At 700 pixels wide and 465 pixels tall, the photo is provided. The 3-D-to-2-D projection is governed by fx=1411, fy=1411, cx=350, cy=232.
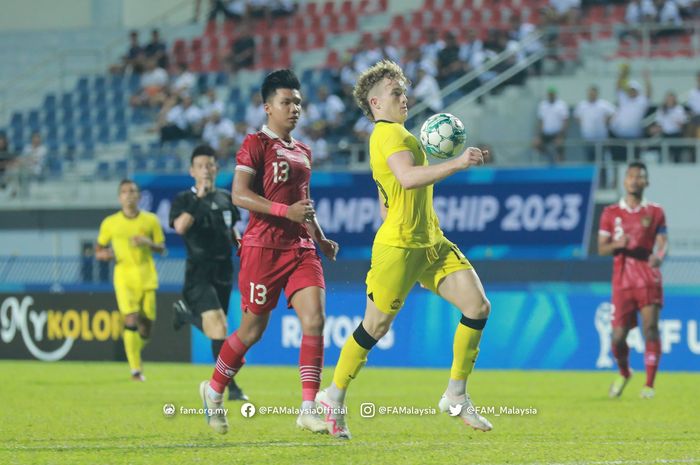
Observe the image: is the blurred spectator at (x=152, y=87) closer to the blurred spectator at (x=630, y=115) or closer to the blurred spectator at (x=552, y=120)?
the blurred spectator at (x=552, y=120)

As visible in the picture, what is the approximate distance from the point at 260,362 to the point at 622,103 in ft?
24.3

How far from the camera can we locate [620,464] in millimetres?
7676

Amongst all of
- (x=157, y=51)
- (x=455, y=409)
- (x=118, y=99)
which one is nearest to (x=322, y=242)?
(x=455, y=409)

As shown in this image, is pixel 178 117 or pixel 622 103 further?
pixel 178 117

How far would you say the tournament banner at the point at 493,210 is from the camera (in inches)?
810

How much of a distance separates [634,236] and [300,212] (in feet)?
20.6

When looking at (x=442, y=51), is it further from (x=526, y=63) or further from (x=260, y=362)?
(x=260, y=362)

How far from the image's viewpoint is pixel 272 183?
925cm

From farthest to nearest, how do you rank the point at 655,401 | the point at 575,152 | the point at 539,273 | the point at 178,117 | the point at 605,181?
the point at 178,117
the point at 575,152
the point at 605,181
the point at 539,273
the point at 655,401

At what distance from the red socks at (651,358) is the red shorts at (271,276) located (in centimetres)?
582

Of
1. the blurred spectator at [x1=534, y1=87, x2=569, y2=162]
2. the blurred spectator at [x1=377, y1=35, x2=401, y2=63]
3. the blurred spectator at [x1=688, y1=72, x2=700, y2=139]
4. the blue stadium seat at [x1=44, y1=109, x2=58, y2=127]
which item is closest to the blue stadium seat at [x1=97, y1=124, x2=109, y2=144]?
the blue stadium seat at [x1=44, y1=109, x2=58, y2=127]

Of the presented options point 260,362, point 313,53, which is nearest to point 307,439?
point 260,362

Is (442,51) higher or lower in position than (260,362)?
higher

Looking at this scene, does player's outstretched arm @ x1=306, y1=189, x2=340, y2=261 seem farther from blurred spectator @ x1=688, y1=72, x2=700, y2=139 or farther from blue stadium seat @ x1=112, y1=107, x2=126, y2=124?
blue stadium seat @ x1=112, y1=107, x2=126, y2=124
